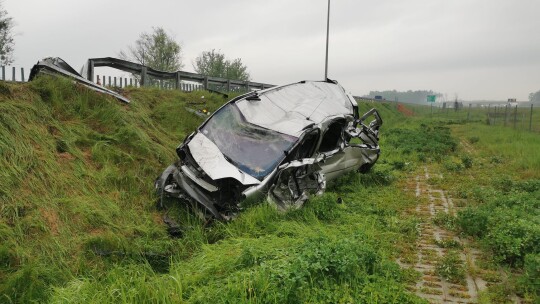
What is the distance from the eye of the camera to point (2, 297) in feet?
12.4

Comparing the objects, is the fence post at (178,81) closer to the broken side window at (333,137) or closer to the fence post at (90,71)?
the fence post at (90,71)

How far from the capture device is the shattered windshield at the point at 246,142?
19.9ft

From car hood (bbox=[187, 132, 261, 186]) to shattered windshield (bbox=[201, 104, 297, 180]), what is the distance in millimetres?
121

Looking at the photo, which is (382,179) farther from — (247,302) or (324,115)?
(247,302)

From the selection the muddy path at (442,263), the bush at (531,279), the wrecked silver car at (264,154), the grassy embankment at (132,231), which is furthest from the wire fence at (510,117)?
the bush at (531,279)

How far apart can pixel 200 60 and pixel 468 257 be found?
107 ft

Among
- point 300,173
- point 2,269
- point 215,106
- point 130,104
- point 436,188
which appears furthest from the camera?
point 215,106

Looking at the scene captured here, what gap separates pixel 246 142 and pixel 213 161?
74cm

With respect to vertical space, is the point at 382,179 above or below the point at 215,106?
below

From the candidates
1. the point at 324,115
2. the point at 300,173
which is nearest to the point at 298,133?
the point at 300,173

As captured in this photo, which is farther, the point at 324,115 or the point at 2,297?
the point at 324,115

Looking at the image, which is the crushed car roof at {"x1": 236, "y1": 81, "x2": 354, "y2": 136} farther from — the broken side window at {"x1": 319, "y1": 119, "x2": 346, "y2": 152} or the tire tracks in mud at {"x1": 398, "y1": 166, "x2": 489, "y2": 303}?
the tire tracks in mud at {"x1": 398, "y1": 166, "x2": 489, "y2": 303}

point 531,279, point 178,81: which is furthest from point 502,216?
point 178,81

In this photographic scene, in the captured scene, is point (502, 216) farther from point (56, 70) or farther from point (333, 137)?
point (56, 70)
